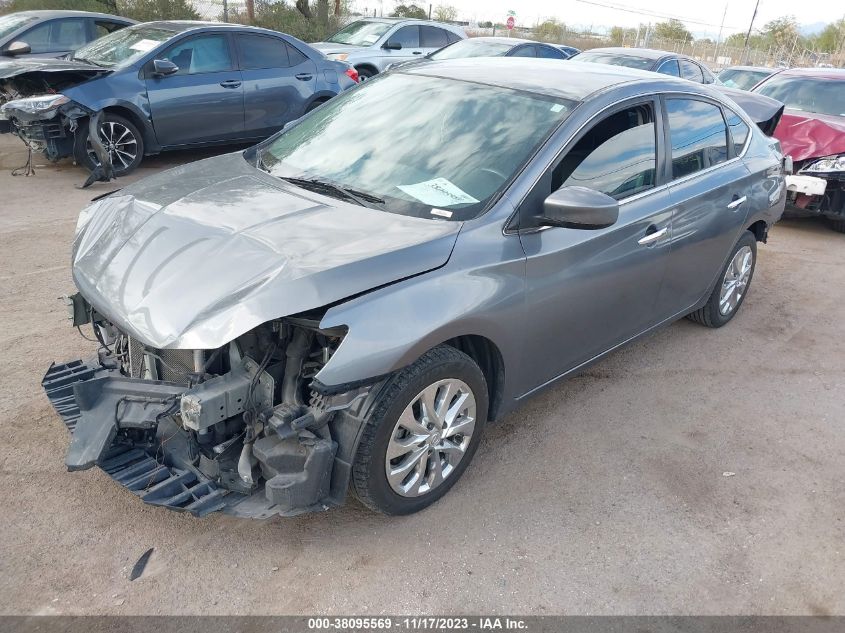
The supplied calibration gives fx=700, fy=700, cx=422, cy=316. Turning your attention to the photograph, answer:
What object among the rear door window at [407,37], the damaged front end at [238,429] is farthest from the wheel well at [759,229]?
the rear door window at [407,37]

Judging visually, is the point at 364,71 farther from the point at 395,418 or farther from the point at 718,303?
the point at 395,418

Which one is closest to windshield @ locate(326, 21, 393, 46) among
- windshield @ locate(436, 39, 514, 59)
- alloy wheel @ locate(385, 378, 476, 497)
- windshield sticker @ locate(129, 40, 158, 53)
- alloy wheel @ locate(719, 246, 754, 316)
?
windshield @ locate(436, 39, 514, 59)

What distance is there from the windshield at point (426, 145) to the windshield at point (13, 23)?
328 inches

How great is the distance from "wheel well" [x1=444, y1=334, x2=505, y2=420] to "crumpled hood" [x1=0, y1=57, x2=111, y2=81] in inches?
263

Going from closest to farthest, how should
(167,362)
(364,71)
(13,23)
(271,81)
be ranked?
(167,362) → (271,81) → (13,23) → (364,71)

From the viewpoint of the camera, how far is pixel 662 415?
13.3 feet

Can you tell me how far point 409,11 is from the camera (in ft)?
102

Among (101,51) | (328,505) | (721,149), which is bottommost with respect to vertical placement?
(328,505)

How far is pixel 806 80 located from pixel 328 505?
886 centimetres

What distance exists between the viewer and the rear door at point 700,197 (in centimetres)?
403

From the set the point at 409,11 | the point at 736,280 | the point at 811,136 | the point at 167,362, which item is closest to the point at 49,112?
the point at 167,362

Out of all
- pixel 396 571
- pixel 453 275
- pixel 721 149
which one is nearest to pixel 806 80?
pixel 721 149

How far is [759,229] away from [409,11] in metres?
29.1

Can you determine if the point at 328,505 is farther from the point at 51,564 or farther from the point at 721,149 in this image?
the point at 721,149
